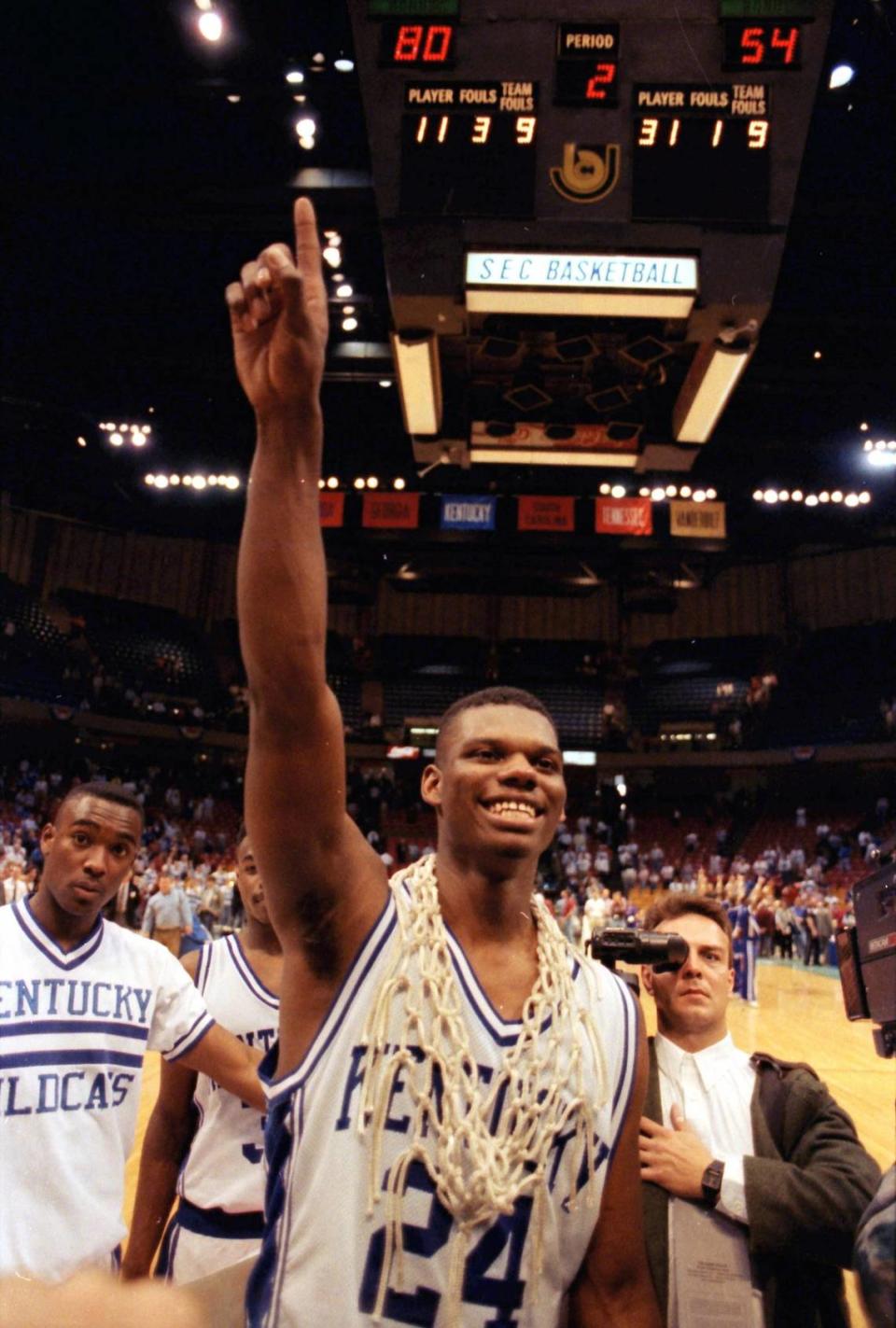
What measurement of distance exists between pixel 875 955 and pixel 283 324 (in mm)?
1420

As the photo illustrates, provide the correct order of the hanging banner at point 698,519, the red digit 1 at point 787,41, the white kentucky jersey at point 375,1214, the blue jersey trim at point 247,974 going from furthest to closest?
→ the hanging banner at point 698,519
the red digit 1 at point 787,41
the blue jersey trim at point 247,974
the white kentucky jersey at point 375,1214

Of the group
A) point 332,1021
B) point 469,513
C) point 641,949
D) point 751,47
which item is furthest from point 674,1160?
point 469,513

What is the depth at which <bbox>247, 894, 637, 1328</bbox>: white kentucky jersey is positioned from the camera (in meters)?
1.25

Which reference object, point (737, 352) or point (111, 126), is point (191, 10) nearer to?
point (111, 126)

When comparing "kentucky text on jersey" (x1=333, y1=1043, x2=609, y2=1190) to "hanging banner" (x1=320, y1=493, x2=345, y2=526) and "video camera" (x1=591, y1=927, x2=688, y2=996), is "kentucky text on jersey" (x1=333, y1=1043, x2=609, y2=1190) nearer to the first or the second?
"video camera" (x1=591, y1=927, x2=688, y2=996)

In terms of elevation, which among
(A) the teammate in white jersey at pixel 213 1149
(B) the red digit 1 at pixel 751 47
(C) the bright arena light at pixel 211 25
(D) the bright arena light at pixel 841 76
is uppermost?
(C) the bright arena light at pixel 211 25

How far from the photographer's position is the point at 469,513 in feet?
62.9

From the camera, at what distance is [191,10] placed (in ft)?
28.3

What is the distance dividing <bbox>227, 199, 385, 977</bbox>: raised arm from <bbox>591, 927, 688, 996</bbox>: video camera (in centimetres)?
60

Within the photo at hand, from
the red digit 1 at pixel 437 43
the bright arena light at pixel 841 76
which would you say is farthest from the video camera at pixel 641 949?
the bright arena light at pixel 841 76

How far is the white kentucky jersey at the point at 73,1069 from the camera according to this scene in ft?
6.82

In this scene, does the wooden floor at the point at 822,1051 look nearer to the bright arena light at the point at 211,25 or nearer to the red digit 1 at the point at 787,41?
the red digit 1 at the point at 787,41

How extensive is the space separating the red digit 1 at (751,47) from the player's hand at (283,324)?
14.7ft

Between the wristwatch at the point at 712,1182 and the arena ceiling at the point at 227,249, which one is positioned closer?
the wristwatch at the point at 712,1182
